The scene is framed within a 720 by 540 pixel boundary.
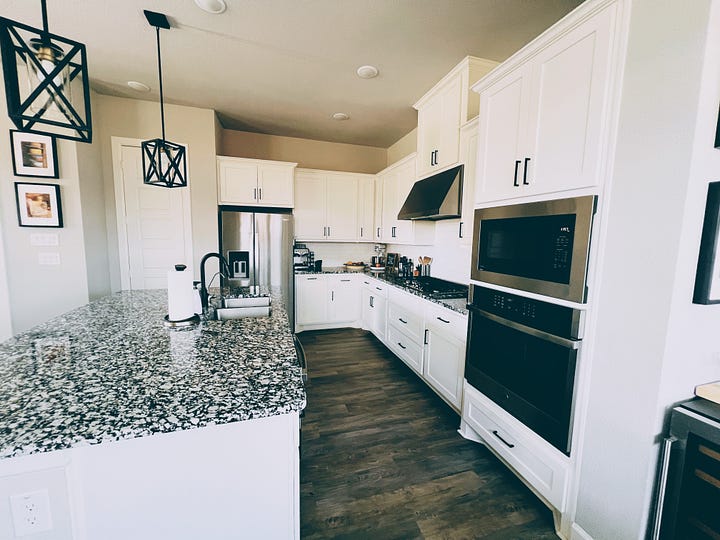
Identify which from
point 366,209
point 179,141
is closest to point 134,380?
point 179,141

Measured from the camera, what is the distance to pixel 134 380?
3.31 ft

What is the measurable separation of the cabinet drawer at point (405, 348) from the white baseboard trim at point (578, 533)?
58.2 inches

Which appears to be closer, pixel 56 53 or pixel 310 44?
pixel 56 53

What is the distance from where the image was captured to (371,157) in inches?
199

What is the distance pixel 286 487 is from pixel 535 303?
136 centimetres

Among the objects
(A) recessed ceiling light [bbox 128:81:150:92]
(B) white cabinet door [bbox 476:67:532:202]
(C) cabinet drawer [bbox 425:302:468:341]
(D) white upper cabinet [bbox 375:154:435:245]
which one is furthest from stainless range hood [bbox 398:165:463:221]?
(A) recessed ceiling light [bbox 128:81:150:92]

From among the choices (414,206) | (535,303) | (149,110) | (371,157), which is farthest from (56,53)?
(371,157)

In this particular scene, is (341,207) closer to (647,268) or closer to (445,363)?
(445,363)

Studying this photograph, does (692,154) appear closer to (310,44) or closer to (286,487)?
(286,487)

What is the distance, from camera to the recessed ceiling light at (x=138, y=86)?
10.00ft

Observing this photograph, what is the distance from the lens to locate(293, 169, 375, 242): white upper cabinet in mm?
4422

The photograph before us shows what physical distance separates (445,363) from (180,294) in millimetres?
1916

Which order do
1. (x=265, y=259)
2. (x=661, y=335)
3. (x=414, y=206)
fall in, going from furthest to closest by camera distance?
(x=265, y=259)
(x=414, y=206)
(x=661, y=335)

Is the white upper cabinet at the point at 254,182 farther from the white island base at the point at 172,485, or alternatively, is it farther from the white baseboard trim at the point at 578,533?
the white baseboard trim at the point at 578,533
